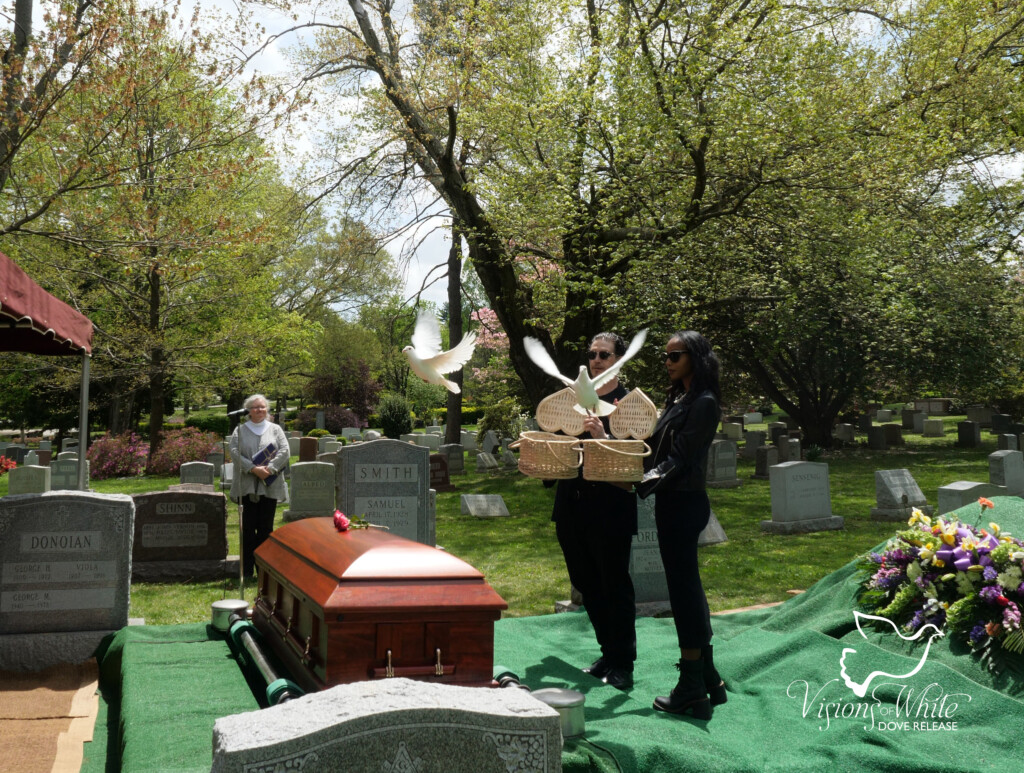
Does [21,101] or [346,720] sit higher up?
[21,101]

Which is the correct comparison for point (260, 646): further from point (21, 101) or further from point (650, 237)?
point (650, 237)

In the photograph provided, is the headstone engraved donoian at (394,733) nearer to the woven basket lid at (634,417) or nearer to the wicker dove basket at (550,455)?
the wicker dove basket at (550,455)

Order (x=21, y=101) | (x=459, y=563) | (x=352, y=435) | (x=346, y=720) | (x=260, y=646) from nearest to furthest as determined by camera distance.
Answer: (x=346, y=720)
(x=459, y=563)
(x=260, y=646)
(x=21, y=101)
(x=352, y=435)

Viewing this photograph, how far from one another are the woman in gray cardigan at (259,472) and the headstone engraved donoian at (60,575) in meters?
1.91

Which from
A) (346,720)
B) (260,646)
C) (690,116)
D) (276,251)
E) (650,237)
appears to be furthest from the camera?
(276,251)

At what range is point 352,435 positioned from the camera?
90.3 feet

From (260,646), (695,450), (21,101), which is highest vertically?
(21,101)

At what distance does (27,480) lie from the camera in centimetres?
1461

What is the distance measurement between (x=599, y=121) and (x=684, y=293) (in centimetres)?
374

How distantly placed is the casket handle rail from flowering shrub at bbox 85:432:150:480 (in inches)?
746

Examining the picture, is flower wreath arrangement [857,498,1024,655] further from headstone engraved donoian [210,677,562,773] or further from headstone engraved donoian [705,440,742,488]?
headstone engraved donoian [705,440,742,488]

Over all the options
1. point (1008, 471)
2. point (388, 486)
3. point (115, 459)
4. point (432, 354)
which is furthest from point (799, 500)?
point (115, 459)

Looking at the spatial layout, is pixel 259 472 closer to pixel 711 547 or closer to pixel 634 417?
pixel 634 417

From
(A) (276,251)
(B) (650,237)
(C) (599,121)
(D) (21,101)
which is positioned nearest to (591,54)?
(C) (599,121)
